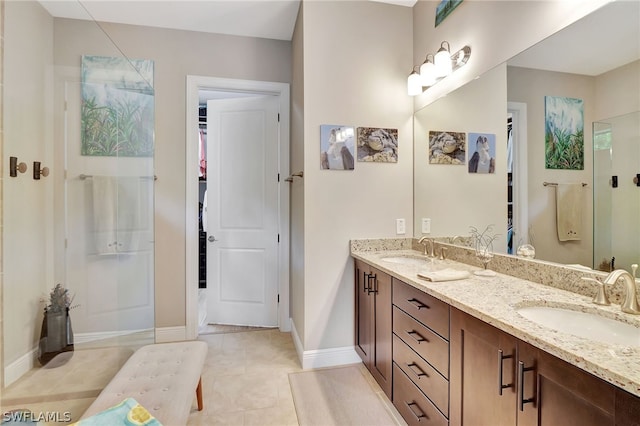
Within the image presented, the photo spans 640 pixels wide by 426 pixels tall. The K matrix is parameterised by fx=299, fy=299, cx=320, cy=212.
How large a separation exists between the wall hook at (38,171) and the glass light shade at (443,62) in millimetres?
2430

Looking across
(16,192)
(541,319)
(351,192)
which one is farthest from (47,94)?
Result: (541,319)

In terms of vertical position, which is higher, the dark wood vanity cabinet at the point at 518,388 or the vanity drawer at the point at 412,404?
the dark wood vanity cabinet at the point at 518,388

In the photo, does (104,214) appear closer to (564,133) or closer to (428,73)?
(428,73)

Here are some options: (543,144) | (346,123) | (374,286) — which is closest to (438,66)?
(346,123)

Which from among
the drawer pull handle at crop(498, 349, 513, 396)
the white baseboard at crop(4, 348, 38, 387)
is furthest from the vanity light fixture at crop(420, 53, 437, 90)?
the white baseboard at crop(4, 348, 38, 387)

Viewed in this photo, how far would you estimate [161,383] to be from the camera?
140cm

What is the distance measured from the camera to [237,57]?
9.36 ft

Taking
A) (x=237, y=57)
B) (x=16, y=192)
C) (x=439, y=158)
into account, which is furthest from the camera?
(x=237, y=57)

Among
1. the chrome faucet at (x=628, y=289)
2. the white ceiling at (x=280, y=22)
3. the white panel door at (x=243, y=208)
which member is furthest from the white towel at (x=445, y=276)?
the white panel door at (x=243, y=208)

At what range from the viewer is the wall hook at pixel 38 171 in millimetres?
1509

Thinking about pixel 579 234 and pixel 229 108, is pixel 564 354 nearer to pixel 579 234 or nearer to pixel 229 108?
pixel 579 234

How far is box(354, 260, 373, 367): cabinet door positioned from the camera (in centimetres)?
206

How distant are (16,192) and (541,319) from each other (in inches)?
93.3

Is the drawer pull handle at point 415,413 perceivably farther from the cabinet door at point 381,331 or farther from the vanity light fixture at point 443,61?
the vanity light fixture at point 443,61
